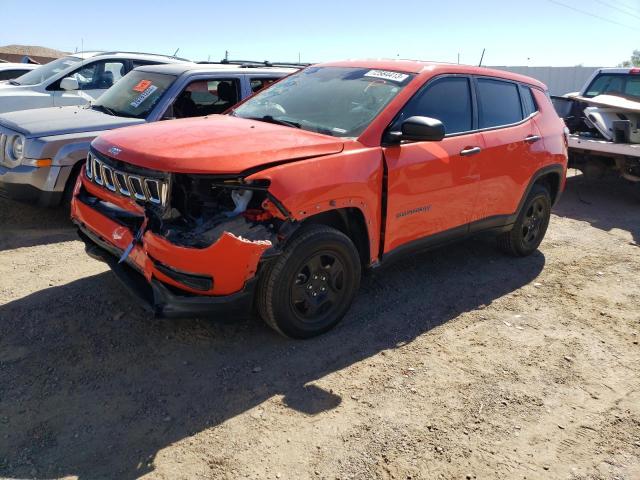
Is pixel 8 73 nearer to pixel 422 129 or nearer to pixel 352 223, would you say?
pixel 352 223

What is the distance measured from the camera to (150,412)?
10.2 feet

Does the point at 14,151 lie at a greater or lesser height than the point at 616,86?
lesser

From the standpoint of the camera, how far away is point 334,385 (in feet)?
11.4

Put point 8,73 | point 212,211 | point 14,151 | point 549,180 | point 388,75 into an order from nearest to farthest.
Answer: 1. point 212,211
2. point 388,75
3. point 14,151
4. point 549,180
5. point 8,73

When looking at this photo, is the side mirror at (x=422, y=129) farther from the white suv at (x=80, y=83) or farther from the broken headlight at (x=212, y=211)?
the white suv at (x=80, y=83)

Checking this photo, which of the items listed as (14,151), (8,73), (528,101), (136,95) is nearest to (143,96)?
(136,95)

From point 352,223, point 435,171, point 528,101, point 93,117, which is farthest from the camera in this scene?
point 93,117

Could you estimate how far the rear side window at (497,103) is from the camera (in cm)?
494

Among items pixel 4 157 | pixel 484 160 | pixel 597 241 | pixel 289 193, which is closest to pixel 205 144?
pixel 289 193

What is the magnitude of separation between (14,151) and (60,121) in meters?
0.55

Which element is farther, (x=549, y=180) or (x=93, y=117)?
(x=93, y=117)

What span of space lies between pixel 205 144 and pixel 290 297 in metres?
1.11

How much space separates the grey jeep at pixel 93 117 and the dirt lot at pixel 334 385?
87cm

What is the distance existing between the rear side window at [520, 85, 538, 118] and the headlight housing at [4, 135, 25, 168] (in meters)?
4.89
